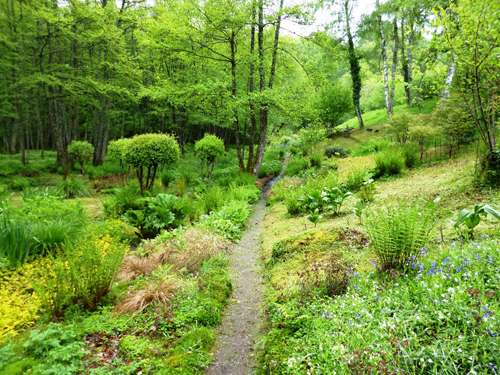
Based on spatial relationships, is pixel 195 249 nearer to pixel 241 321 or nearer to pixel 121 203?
pixel 241 321

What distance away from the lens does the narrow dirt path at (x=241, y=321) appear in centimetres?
249

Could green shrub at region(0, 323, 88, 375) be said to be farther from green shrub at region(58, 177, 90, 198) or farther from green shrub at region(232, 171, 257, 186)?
green shrub at region(58, 177, 90, 198)

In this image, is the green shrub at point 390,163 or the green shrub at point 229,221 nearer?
the green shrub at point 229,221

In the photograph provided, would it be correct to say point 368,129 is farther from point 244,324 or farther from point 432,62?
point 244,324

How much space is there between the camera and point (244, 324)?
10.2 feet

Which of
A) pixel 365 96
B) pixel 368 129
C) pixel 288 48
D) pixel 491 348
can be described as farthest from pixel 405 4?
pixel 365 96

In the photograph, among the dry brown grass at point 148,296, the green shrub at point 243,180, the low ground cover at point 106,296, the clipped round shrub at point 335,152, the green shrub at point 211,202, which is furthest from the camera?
the clipped round shrub at point 335,152

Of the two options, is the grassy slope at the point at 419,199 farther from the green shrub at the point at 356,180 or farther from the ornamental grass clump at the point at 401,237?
the green shrub at the point at 356,180

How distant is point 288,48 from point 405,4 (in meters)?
6.85

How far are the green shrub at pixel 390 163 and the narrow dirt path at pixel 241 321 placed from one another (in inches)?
246

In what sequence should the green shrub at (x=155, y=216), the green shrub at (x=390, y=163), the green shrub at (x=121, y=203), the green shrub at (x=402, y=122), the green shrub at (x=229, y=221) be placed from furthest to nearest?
the green shrub at (x=402, y=122)
the green shrub at (x=390, y=163)
the green shrub at (x=121, y=203)
the green shrub at (x=229, y=221)
the green shrub at (x=155, y=216)

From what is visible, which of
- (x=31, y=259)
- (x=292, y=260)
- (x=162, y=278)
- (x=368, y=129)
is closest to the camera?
(x=162, y=278)

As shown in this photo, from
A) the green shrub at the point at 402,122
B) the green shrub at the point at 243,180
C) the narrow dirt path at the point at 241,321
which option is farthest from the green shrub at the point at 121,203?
the green shrub at the point at 402,122

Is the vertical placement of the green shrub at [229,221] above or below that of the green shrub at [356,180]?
below
